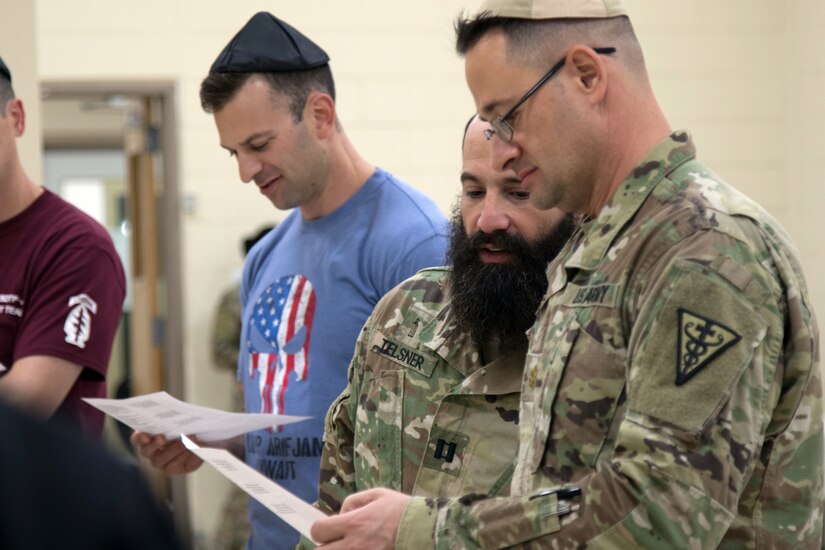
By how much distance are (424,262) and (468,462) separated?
0.57 meters

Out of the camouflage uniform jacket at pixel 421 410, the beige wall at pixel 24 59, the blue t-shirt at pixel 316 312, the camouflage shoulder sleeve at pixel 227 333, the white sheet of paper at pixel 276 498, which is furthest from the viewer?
the camouflage shoulder sleeve at pixel 227 333

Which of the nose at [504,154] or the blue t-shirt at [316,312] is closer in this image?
the nose at [504,154]

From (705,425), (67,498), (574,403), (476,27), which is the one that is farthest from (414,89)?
(67,498)

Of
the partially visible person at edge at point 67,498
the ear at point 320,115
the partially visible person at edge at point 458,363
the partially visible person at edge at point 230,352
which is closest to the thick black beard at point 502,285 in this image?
→ the partially visible person at edge at point 458,363

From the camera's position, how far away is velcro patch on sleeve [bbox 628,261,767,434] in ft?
3.72

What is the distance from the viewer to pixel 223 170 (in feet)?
17.7

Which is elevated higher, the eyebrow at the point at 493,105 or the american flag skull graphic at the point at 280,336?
the eyebrow at the point at 493,105

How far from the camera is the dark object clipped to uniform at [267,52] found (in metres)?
2.38

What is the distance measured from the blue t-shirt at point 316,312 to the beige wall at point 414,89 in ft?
10.3

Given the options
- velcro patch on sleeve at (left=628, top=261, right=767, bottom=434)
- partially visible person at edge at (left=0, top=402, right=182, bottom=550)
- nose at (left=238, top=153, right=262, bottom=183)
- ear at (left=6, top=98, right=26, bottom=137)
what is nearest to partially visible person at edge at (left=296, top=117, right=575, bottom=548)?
velcro patch on sleeve at (left=628, top=261, right=767, bottom=434)

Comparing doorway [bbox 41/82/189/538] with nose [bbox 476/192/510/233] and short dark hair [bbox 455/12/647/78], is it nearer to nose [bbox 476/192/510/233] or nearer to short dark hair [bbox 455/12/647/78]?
nose [bbox 476/192/510/233]

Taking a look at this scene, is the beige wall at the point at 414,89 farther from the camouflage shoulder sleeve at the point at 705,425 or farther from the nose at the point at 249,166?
the camouflage shoulder sleeve at the point at 705,425

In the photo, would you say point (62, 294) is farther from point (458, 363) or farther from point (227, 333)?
point (227, 333)

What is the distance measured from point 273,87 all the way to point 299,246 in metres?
0.33
